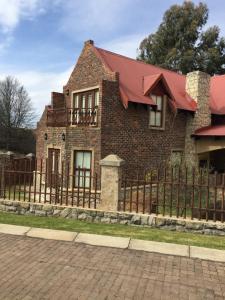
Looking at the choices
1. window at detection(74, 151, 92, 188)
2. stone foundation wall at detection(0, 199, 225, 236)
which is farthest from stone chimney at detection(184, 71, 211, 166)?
stone foundation wall at detection(0, 199, 225, 236)

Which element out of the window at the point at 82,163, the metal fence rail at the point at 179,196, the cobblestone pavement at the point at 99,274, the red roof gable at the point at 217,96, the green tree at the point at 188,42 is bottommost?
the cobblestone pavement at the point at 99,274

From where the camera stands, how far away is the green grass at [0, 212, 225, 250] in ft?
24.5

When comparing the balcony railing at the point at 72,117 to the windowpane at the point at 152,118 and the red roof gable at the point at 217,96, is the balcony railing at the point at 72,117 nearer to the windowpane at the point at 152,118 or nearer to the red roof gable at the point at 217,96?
the windowpane at the point at 152,118

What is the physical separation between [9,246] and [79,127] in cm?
911

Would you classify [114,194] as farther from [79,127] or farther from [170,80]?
[170,80]

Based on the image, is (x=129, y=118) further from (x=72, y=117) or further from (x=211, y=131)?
(x=211, y=131)

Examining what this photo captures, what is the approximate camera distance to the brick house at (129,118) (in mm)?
15148

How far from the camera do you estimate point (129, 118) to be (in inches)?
620

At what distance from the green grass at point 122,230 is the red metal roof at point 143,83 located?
7348 millimetres

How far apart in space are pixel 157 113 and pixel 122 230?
9.71m

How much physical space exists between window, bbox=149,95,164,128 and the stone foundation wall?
8067mm

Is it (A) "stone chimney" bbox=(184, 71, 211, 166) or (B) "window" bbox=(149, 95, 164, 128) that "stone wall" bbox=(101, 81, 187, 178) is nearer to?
(B) "window" bbox=(149, 95, 164, 128)

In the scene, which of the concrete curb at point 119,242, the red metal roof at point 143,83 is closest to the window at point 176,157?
the red metal roof at point 143,83

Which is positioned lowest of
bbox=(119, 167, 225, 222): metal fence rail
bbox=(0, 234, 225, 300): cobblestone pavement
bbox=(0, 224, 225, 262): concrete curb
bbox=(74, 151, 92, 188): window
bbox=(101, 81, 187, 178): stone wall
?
bbox=(0, 234, 225, 300): cobblestone pavement
